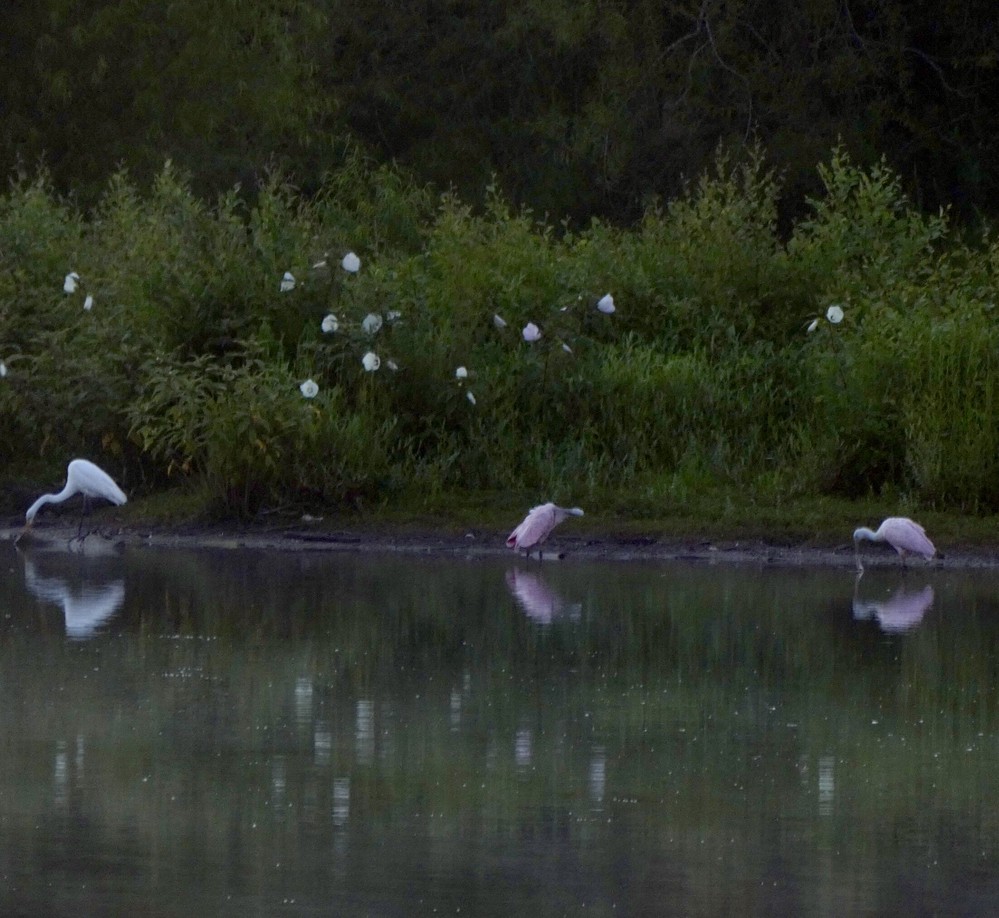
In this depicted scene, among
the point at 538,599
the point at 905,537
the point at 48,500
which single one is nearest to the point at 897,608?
the point at 905,537

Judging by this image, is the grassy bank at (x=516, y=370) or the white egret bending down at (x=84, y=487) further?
the grassy bank at (x=516, y=370)

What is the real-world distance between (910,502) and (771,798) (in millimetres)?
7871

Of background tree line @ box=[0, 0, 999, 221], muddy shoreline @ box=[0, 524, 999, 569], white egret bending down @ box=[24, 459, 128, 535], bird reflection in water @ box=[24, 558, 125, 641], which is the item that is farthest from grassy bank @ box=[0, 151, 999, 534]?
background tree line @ box=[0, 0, 999, 221]

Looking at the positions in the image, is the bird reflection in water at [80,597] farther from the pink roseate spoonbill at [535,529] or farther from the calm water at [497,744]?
the pink roseate spoonbill at [535,529]

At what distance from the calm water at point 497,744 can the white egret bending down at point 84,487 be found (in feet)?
6.83

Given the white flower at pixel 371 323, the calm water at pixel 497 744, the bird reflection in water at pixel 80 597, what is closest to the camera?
→ the calm water at pixel 497 744

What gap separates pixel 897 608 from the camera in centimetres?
1167

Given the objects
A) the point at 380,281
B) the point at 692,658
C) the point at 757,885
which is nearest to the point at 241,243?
the point at 380,281

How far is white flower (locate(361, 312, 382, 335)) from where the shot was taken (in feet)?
51.0

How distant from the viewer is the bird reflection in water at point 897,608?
1105cm

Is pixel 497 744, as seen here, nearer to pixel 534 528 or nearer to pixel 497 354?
pixel 534 528

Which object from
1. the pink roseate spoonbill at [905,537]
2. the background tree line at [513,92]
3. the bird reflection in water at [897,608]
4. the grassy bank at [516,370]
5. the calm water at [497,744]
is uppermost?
the background tree line at [513,92]

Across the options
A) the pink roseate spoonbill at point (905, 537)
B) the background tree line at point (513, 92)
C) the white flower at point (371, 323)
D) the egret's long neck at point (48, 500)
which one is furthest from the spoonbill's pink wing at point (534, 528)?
the background tree line at point (513, 92)

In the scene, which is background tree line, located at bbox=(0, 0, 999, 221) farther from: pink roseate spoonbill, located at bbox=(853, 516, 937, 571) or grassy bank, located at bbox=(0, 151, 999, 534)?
pink roseate spoonbill, located at bbox=(853, 516, 937, 571)
